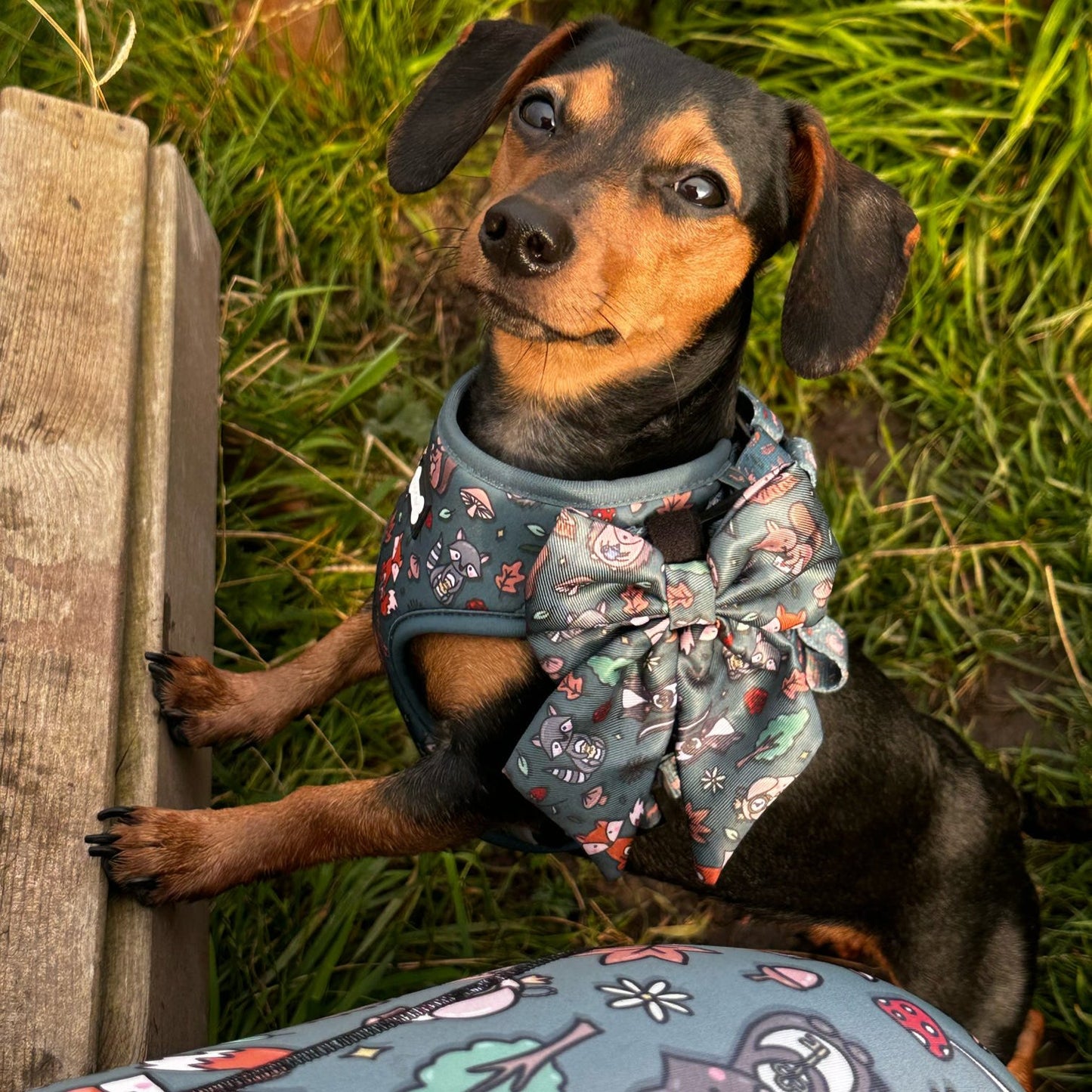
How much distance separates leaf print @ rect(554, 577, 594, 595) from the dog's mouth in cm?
49

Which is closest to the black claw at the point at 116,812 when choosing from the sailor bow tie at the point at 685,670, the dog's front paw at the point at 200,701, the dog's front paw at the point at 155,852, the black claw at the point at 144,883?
the dog's front paw at the point at 155,852

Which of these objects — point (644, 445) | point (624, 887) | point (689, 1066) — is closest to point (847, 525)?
point (624, 887)

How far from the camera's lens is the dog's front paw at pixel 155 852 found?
7.22 feet

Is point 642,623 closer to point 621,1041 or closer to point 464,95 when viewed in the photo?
point 621,1041

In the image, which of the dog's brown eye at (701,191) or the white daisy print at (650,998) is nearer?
the white daisy print at (650,998)

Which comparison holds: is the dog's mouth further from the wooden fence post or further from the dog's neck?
the wooden fence post

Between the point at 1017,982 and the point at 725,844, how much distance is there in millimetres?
1199

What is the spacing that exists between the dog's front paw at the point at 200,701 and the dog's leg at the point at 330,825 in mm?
249

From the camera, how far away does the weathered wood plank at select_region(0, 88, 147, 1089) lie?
1.99 m

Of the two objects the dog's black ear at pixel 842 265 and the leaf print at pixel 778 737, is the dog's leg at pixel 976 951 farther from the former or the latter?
the dog's black ear at pixel 842 265

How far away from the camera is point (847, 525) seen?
4.14 meters

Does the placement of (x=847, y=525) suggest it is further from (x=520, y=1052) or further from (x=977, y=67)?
(x=520, y=1052)

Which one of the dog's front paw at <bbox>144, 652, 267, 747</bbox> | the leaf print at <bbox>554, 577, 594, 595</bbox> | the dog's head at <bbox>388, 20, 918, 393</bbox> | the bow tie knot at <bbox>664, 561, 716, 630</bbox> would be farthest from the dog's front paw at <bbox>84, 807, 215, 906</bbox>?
the dog's head at <bbox>388, 20, 918, 393</bbox>

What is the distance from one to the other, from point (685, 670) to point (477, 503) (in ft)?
1.79
